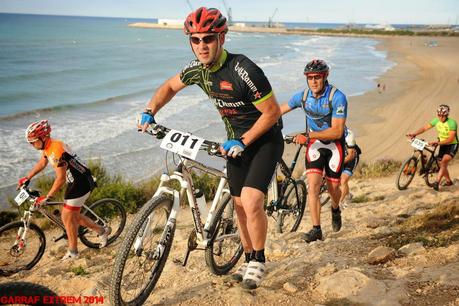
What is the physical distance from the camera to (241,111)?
13.1ft

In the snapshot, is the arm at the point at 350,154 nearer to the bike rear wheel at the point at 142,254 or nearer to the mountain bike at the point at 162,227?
the mountain bike at the point at 162,227

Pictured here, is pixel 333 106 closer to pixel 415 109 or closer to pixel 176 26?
pixel 415 109

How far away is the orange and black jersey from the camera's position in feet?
19.8

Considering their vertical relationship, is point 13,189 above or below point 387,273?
below

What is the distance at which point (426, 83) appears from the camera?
35.5 meters

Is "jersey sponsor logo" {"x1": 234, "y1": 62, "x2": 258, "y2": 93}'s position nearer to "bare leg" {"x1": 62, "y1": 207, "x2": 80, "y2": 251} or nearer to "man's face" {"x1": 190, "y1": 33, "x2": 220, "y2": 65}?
"man's face" {"x1": 190, "y1": 33, "x2": 220, "y2": 65}

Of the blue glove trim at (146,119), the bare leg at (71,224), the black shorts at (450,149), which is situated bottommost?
the bare leg at (71,224)

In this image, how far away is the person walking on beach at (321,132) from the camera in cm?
559

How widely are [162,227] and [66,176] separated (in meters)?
2.80

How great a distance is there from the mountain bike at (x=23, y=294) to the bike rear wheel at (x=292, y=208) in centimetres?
397

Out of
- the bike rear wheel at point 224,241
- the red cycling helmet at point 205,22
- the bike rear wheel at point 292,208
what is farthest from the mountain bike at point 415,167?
the red cycling helmet at point 205,22

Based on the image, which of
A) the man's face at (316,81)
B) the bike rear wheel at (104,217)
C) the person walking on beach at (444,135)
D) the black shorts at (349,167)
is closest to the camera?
the man's face at (316,81)

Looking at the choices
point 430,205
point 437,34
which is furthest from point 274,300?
point 437,34

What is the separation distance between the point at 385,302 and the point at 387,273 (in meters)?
0.76
